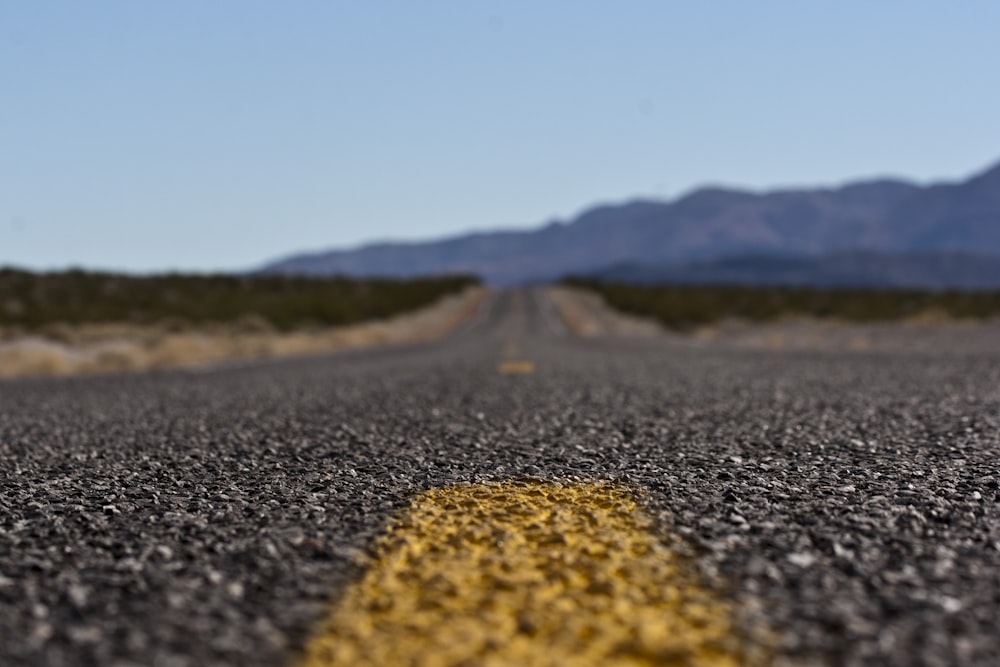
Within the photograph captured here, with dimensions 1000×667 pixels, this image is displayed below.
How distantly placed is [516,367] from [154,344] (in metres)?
16.2

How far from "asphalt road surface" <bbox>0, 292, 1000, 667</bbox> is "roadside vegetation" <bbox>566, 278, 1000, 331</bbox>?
128 ft

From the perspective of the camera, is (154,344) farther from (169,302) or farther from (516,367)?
(169,302)

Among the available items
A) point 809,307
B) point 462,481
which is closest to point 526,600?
point 462,481

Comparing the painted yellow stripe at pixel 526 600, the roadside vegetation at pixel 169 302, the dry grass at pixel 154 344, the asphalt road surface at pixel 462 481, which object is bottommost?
the dry grass at pixel 154 344

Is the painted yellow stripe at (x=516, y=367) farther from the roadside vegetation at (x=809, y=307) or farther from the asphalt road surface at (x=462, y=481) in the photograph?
the roadside vegetation at (x=809, y=307)

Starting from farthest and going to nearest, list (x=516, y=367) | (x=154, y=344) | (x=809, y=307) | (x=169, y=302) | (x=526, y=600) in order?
(x=809, y=307) → (x=169, y=302) → (x=154, y=344) → (x=516, y=367) → (x=526, y=600)

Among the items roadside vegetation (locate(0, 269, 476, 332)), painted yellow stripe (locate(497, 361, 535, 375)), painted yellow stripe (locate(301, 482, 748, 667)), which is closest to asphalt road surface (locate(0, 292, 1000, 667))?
painted yellow stripe (locate(301, 482, 748, 667))

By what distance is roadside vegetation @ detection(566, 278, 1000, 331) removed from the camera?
156ft

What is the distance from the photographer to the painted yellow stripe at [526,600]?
9.75 feet

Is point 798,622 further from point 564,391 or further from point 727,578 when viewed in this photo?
point 564,391

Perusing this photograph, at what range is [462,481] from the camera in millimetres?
5883

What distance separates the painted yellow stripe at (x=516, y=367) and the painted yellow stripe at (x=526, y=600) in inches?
479

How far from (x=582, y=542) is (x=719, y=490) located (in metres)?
1.53

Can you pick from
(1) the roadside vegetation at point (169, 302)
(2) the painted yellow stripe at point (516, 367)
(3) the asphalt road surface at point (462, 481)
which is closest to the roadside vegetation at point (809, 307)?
(1) the roadside vegetation at point (169, 302)
